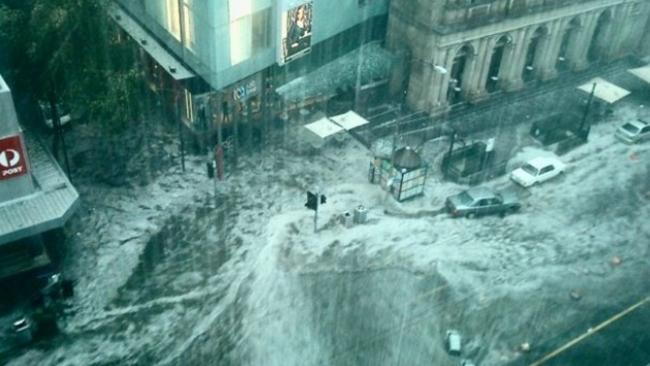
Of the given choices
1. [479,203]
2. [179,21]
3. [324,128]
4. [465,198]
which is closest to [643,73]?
[479,203]

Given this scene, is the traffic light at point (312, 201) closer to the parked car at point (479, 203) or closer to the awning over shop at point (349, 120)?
the awning over shop at point (349, 120)

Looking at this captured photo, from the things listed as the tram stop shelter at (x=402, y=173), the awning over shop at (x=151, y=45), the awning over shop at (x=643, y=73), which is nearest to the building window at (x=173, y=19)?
the awning over shop at (x=151, y=45)

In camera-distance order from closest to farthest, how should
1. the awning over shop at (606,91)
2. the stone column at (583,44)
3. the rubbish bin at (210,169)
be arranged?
the rubbish bin at (210,169)
the awning over shop at (606,91)
the stone column at (583,44)

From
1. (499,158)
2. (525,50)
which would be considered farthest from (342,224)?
(525,50)

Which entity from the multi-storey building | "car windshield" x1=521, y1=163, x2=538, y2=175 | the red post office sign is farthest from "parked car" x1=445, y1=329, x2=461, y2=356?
the red post office sign

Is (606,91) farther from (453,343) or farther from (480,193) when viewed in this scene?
(453,343)
